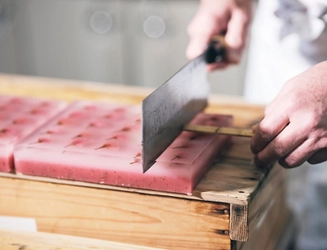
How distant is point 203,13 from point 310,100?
0.52 m

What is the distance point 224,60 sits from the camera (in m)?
1.29

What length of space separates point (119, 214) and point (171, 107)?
0.67 feet

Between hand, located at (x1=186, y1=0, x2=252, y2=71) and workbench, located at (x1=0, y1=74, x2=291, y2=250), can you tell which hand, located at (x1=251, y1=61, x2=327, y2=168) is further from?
hand, located at (x1=186, y1=0, x2=252, y2=71)

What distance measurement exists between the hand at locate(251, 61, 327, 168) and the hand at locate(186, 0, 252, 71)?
15.0 inches

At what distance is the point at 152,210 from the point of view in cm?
91

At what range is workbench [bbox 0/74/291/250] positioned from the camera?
34.6 inches

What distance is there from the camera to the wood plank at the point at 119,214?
34.9 inches

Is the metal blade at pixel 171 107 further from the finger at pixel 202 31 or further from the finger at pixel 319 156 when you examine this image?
the finger at pixel 319 156

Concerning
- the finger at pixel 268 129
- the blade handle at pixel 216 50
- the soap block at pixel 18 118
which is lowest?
the soap block at pixel 18 118

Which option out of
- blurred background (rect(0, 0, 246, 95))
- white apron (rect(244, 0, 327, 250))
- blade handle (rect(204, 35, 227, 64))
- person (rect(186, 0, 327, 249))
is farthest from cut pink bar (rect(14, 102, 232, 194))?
blurred background (rect(0, 0, 246, 95))

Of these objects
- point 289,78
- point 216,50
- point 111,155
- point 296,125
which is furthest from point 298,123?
point 289,78

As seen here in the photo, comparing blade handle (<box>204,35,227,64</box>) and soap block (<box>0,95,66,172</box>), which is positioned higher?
blade handle (<box>204,35,227,64</box>)

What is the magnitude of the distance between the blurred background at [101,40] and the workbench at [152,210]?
1.87 metres

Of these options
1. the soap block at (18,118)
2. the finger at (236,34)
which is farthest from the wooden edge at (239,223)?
the finger at (236,34)
